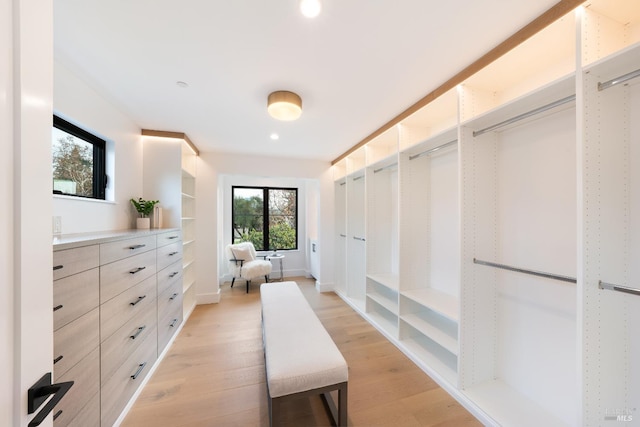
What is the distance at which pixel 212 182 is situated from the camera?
3873 millimetres

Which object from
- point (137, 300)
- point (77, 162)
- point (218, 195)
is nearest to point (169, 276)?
point (137, 300)

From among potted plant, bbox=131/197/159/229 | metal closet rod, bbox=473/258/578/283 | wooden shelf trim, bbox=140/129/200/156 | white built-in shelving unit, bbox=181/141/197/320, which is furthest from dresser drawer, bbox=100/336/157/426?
metal closet rod, bbox=473/258/578/283

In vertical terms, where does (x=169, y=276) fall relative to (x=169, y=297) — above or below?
above

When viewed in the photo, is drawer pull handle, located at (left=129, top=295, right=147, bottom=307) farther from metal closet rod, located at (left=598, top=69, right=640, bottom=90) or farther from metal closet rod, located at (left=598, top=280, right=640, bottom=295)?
metal closet rod, located at (left=598, top=69, right=640, bottom=90)

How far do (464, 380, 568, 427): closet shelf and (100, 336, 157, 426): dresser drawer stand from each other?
2477mm

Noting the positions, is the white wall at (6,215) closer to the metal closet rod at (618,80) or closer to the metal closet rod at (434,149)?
the metal closet rod at (618,80)

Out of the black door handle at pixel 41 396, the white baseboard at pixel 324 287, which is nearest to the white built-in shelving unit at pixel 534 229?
the white baseboard at pixel 324 287

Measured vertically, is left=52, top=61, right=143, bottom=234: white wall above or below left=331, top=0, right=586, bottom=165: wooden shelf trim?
below

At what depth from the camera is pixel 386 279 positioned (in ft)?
10.1

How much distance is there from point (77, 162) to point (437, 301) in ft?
11.2

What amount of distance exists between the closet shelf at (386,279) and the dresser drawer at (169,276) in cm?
241

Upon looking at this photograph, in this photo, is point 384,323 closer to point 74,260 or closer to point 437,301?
point 437,301

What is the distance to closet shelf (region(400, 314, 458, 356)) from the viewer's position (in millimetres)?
2000

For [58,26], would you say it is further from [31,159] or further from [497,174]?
[497,174]
